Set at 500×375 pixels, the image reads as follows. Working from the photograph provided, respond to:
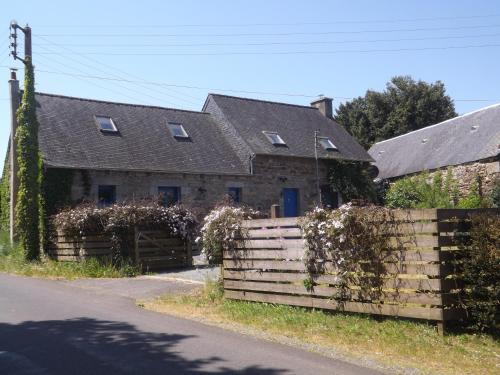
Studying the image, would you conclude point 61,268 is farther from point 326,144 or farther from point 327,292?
point 326,144

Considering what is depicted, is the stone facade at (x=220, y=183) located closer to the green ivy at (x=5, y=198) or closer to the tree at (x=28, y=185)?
the tree at (x=28, y=185)

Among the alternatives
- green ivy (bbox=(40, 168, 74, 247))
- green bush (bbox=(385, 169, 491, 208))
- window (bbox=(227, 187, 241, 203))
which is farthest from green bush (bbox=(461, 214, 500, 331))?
green bush (bbox=(385, 169, 491, 208))

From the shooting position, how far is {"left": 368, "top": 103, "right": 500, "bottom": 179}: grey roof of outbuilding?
88.2 feet

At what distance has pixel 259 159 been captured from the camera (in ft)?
82.5

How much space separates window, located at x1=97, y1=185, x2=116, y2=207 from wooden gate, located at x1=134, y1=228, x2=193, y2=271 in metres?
5.79

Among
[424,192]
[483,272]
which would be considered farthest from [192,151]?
[483,272]

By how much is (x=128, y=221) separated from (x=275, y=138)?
12553mm

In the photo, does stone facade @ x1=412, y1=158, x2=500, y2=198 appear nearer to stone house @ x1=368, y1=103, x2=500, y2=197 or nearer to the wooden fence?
stone house @ x1=368, y1=103, x2=500, y2=197

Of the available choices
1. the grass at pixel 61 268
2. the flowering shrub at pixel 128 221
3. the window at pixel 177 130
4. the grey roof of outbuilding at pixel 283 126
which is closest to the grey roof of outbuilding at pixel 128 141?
the window at pixel 177 130

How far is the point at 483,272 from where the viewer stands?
6.71 meters

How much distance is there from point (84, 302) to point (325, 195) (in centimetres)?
1804

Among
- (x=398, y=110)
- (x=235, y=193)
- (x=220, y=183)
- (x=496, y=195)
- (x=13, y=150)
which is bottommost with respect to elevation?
(x=496, y=195)

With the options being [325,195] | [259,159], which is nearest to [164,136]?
[259,159]

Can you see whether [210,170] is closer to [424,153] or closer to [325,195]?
[325,195]
